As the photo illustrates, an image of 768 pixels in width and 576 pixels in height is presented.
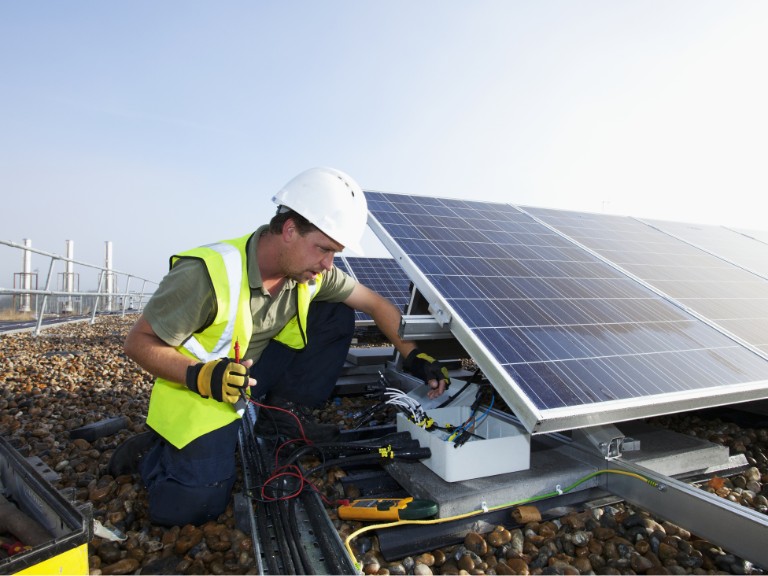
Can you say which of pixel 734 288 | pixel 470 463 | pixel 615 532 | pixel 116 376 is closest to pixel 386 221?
pixel 470 463

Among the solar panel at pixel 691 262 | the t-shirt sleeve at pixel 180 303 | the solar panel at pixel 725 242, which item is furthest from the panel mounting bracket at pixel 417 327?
the solar panel at pixel 725 242

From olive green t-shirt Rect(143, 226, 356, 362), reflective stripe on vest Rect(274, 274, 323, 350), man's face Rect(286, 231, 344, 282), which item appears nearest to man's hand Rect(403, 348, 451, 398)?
reflective stripe on vest Rect(274, 274, 323, 350)

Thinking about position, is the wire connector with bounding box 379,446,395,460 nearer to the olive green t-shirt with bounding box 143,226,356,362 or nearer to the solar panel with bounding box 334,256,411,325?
the olive green t-shirt with bounding box 143,226,356,362

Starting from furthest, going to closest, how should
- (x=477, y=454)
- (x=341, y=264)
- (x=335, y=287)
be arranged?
(x=341, y=264) < (x=335, y=287) < (x=477, y=454)

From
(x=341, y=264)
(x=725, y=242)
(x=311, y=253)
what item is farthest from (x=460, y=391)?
(x=341, y=264)

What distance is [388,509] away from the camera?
2.34m

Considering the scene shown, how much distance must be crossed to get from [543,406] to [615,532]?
2.32 ft

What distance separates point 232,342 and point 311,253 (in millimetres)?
676

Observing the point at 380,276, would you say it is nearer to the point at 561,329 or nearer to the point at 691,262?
the point at 691,262

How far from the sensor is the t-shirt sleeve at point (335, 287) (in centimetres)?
361

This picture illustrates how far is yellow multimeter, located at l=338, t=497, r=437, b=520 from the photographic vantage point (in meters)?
2.30

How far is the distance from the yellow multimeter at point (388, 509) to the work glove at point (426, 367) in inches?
39.4

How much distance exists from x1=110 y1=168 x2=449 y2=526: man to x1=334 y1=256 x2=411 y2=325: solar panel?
4.28 meters

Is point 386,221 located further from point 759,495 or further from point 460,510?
point 759,495
